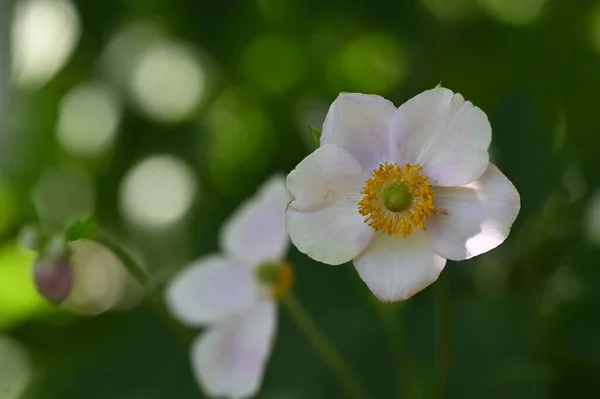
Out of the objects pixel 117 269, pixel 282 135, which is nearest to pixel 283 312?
pixel 282 135

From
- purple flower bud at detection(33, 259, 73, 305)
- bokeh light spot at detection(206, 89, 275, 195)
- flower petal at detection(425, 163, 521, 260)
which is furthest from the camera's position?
bokeh light spot at detection(206, 89, 275, 195)

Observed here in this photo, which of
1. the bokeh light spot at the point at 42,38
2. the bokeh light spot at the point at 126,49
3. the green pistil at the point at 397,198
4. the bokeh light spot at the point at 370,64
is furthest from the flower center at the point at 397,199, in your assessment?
the bokeh light spot at the point at 126,49

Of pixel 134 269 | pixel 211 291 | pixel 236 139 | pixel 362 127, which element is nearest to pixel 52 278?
pixel 134 269

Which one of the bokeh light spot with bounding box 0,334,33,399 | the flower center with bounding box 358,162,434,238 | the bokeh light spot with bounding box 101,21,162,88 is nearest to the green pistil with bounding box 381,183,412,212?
the flower center with bounding box 358,162,434,238

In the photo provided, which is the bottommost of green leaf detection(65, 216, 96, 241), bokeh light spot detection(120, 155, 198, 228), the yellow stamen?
bokeh light spot detection(120, 155, 198, 228)

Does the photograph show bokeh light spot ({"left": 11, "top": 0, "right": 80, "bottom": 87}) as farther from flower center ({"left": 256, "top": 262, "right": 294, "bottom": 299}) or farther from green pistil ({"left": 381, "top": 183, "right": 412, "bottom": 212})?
green pistil ({"left": 381, "top": 183, "right": 412, "bottom": 212})

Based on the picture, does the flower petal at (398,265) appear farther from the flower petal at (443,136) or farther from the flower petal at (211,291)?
the flower petal at (211,291)

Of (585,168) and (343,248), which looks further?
(585,168)

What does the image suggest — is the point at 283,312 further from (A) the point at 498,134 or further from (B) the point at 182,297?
(A) the point at 498,134
